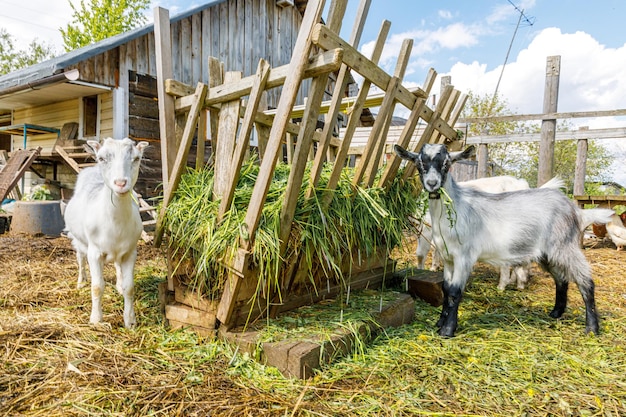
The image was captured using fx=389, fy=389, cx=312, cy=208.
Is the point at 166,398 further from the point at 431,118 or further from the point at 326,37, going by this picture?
the point at 431,118

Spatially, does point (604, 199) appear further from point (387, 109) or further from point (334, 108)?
point (334, 108)

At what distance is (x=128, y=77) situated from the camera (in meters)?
9.03

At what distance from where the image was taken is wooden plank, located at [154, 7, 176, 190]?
3240 mm

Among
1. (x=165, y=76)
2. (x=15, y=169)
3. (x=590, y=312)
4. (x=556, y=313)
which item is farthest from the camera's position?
(x=15, y=169)

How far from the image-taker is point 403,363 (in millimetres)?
2834

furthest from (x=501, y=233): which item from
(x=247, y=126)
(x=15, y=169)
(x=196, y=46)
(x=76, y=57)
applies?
(x=15, y=169)

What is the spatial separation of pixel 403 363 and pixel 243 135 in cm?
200

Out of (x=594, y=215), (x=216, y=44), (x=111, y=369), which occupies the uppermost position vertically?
(x=216, y=44)

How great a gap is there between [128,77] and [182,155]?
720 cm

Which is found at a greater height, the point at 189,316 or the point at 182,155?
the point at 182,155

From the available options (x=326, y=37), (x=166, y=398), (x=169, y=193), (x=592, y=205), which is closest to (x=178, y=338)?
(x=166, y=398)

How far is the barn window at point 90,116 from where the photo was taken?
397 inches

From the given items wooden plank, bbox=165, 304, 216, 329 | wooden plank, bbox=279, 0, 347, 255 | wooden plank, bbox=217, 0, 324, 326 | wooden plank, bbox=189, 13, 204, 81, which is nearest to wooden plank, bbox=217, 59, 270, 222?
wooden plank, bbox=217, 0, 324, 326

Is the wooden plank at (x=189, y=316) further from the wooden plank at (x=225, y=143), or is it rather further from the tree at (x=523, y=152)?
the tree at (x=523, y=152)
